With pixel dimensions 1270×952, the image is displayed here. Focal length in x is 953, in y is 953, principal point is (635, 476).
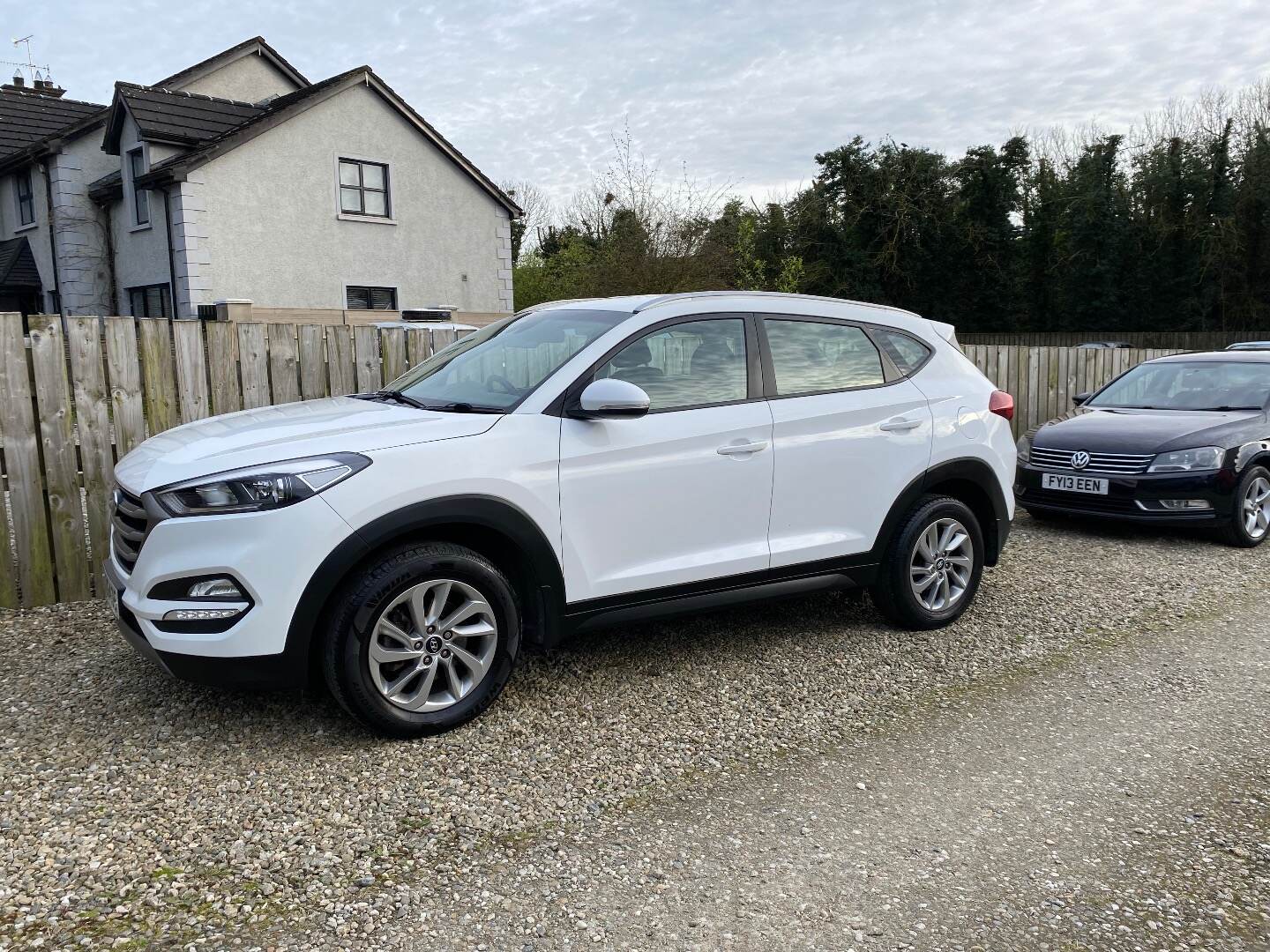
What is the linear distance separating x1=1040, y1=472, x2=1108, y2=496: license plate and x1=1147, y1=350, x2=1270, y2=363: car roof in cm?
231

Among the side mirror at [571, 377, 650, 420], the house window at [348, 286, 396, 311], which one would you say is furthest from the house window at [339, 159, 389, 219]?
the side mirror at [571, 377, 650, 420]

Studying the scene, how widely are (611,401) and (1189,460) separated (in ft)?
19.5

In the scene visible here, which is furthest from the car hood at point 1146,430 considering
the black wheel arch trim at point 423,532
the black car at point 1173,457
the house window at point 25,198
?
the house window at point 25,198

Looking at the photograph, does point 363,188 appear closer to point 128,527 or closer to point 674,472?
point 128,527

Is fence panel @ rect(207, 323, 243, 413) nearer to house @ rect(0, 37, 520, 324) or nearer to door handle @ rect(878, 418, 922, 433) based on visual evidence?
door handle @ rect(878, 418, 922, 433)

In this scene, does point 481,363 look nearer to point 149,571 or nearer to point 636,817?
point 149,571

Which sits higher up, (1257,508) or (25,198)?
(25,198)

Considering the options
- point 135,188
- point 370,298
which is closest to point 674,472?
point 370,298

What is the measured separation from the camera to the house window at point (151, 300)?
22438 millimetres

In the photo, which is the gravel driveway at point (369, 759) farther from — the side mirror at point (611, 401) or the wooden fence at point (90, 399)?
the side mirror at point (611, 401)

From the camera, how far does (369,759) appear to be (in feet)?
12.3

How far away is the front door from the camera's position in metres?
4.12

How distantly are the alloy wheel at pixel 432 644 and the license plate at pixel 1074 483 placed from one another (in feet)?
19.8

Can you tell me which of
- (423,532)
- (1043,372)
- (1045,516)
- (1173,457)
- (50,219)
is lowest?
(1045,516)
